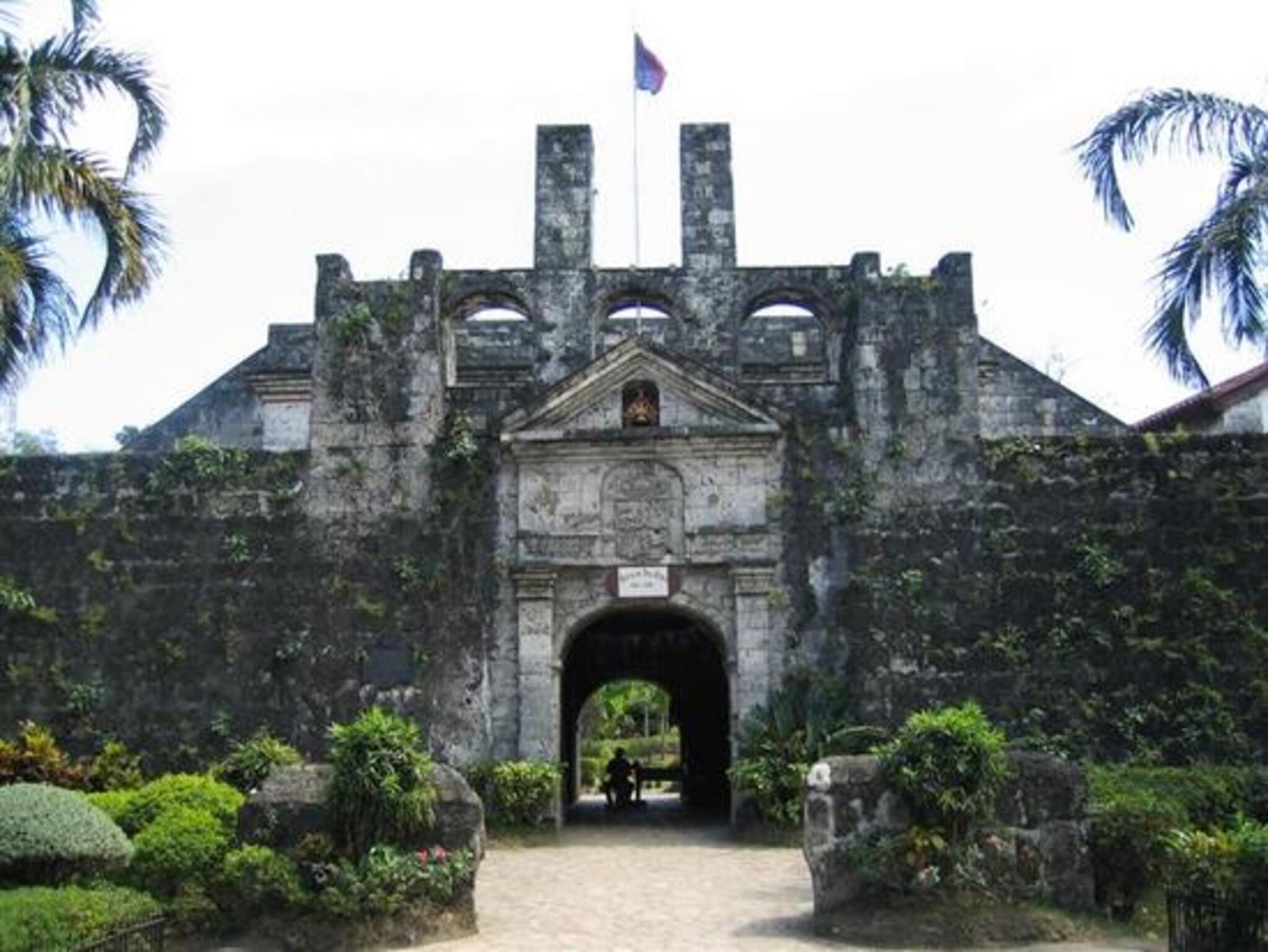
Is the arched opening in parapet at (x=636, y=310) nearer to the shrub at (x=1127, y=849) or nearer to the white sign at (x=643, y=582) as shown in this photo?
the white sign at (x=643, y=582)

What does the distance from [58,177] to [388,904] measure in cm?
827

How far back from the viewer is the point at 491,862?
14.3 meters

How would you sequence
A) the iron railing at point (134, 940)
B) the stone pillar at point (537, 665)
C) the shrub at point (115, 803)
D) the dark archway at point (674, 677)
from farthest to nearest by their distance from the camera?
the dark archway at point (674, 677) → the stone pillar at point (537, 665) → the shrub at point (115, 803) → the iron railing at point (134, 940)

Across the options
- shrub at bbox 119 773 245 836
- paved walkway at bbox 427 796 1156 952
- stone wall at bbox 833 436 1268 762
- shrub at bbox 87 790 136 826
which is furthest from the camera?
stone wall at bbox 833 436 1268 762

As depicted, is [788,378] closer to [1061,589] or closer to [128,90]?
[1061,589]

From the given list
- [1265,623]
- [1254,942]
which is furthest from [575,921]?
[1265,623]

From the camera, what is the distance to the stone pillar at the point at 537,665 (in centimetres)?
1659

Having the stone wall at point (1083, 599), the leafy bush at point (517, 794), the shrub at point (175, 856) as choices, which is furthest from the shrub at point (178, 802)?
the stone wall at point (1083, 599)

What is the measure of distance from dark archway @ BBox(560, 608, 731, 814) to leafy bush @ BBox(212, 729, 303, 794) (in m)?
5.89

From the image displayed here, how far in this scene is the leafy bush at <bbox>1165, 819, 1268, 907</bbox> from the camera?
8.58 m

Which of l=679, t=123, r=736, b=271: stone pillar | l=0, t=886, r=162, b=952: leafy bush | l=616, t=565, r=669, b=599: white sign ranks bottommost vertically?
l=0, t=886, r=162, b=952: leafy bush

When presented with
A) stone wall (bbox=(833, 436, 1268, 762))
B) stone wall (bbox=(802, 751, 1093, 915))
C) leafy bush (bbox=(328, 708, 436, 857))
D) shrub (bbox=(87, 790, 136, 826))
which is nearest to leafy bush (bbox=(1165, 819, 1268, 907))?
stone wall (bbox=(802, 751, 1093, 915))

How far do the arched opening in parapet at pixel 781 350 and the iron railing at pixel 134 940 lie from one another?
480 inches

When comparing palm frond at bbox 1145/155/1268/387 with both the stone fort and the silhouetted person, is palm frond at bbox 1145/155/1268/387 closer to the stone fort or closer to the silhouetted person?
the stone fort
